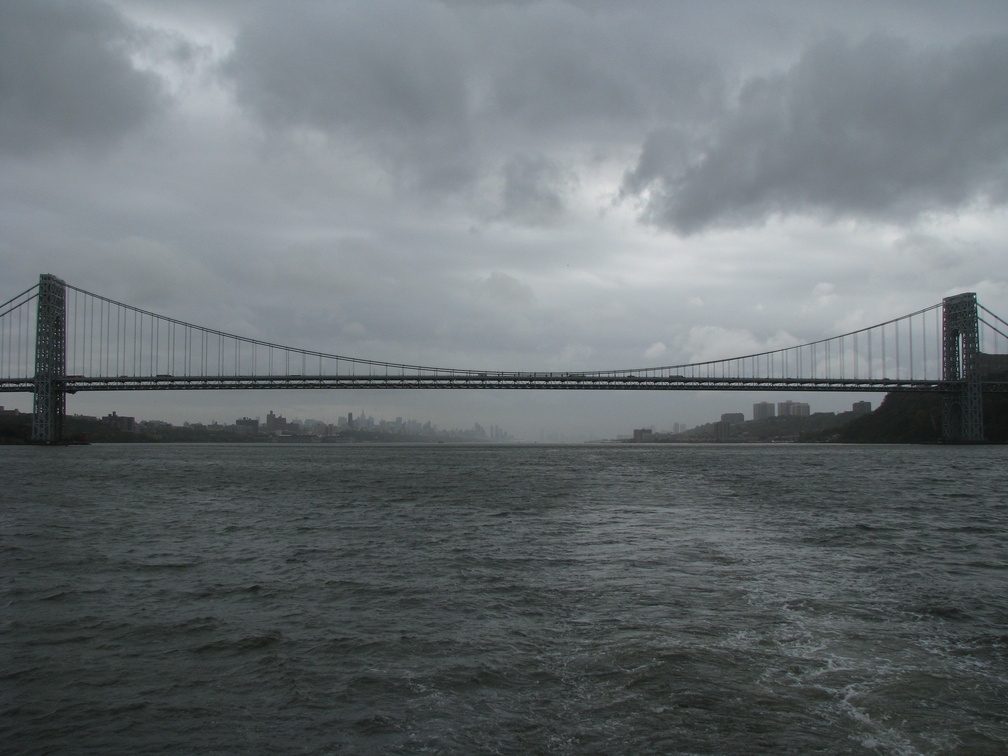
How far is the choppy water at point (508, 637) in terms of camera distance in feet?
15.9

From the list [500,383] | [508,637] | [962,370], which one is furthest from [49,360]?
[962,370]

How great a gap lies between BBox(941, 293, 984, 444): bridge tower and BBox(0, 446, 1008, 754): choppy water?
66.9 m

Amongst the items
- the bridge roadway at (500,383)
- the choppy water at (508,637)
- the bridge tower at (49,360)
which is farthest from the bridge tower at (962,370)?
the bridge tower at (49,360)

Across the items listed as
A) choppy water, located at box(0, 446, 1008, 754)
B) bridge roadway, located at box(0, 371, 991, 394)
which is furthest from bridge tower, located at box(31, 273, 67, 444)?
choppy water, located at box(0, 446, 1008, 754)

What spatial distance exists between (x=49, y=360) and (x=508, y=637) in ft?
244

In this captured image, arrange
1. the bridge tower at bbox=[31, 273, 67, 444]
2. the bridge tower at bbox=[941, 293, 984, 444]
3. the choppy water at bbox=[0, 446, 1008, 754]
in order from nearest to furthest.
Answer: the choppy water at bbox=[0, 446, 1008, 754] < the bridge tower at bbox=[31, 273, 67, 444] < the bridge tower at bbox=[941, 293, 984, 444]

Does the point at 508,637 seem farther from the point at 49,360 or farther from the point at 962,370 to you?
the point at 962,370

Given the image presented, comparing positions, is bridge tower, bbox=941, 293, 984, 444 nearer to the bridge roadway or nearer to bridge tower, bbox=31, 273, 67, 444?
the bridge roadway

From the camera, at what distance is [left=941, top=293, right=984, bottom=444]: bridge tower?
69812 mm

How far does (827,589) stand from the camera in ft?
29.0

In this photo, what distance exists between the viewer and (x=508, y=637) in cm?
685

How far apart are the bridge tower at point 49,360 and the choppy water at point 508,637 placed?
59665 mm

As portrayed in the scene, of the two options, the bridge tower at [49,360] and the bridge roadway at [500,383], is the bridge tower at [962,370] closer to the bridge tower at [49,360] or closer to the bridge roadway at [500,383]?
the bridge roadway at [500,383]

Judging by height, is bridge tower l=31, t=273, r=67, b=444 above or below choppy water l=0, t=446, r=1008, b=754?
above
